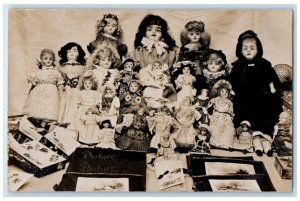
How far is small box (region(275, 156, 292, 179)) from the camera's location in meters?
1.69

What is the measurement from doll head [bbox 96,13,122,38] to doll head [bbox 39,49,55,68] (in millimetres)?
199

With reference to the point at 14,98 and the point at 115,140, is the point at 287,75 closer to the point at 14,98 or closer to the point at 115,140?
the point at 115,140

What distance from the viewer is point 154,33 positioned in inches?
68.1

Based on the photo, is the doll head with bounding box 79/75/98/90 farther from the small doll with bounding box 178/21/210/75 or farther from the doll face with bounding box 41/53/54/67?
the small doll with bounding box 178/21/210/75

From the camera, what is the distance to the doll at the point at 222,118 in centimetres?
173

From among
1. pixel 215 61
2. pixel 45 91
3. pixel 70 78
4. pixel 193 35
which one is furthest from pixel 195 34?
pixel 45 91

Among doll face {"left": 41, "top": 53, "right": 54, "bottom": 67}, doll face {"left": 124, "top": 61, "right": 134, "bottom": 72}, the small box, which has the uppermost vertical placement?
doll face {"left": 41, "top": 53, "right": 54, "bottom": 67}

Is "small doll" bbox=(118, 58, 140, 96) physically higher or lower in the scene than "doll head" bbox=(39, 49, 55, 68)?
lower

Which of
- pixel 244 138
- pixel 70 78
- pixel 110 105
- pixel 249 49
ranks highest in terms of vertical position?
pixel 249 49

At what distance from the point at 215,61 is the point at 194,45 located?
103mm

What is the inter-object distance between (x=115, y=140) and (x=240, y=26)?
66 centimetres

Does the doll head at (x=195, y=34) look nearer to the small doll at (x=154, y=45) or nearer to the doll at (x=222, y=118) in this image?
the small doll at (x=154, y=45)

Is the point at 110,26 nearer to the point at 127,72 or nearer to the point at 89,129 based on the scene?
the point at 127,72

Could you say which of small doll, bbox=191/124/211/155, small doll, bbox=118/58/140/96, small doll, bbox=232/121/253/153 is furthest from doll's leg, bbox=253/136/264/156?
small doll, bbox=118/58/140/96
